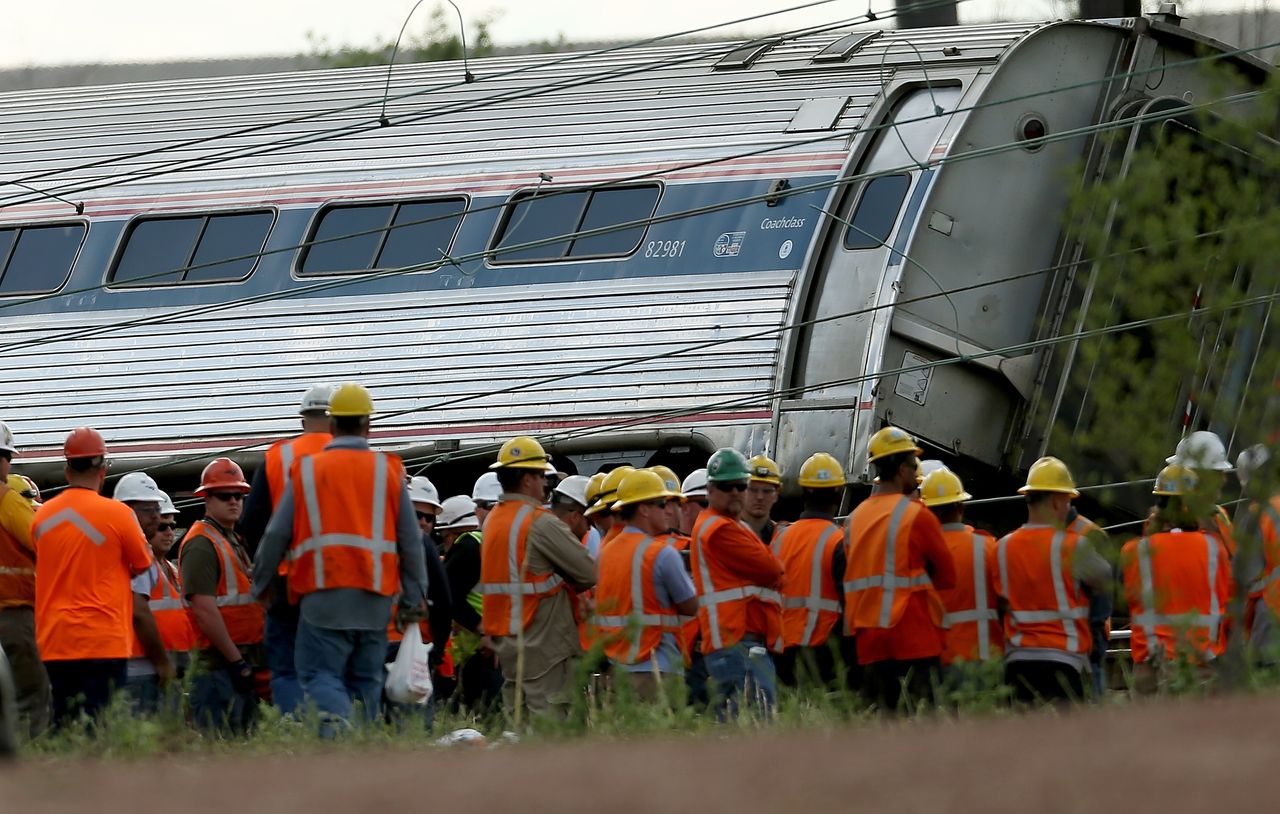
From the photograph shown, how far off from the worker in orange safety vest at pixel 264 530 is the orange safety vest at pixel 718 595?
6.15 feet

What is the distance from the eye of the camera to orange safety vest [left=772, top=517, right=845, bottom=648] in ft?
34.6

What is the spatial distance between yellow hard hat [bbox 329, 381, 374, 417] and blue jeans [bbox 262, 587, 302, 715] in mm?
973

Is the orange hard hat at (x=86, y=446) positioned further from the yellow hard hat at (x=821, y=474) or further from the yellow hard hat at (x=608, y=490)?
the yellow hard hat at (x=821, y=474)

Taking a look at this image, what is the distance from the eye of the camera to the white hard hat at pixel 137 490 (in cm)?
1170

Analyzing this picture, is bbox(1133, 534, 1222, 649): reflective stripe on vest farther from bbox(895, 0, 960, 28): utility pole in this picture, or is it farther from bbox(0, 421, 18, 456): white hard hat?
bbox(895, 0, 960, 28): utility pole

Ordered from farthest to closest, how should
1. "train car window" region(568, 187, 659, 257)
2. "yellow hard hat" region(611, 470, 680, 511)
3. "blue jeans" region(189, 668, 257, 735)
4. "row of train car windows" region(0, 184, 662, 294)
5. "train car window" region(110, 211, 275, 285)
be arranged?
"train car window" region(110, 211, 275, 285), "row of train car windows" region(0, 184, 662, 294), "train car window" region(568, 187, 659, 257), "blue jeans" region(189, 668, 257, 735), "yellow hard hat" region(611, 470, 680, 511)

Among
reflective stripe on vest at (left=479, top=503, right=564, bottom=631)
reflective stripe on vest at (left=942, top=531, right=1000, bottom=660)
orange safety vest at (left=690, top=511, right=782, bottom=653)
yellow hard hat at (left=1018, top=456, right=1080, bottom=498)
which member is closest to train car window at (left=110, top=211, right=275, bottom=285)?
reflective stripe on vest at (left=479, top=503, right=564, bottom=631)

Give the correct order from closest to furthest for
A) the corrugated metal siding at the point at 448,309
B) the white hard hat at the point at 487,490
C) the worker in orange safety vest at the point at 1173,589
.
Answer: the worker in orange safety vest at the point at 1173,589 < the white hard hat at the point at 487,490 < the corrugated metal siding at the point at 448,309

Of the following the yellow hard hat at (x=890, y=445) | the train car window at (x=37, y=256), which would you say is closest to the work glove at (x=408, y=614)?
the yellow hard hat at (x=890, y=445)

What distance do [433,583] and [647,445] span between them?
3109mm

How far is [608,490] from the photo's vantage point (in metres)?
11.5

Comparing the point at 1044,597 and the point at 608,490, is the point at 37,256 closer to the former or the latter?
the point at 608,490

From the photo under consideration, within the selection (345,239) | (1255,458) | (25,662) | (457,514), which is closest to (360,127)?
(345,239)

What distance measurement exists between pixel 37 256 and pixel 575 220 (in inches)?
179
